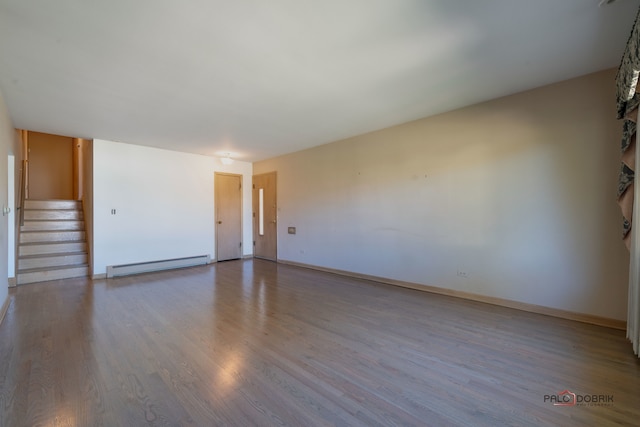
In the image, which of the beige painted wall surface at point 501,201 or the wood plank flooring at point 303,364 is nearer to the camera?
the wood plank flooring at point 303,364

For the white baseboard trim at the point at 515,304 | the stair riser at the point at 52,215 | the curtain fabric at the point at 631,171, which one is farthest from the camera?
the stair riser at the point at 52,215

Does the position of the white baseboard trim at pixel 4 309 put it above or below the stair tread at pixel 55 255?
below

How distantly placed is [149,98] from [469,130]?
→ 4.12 m

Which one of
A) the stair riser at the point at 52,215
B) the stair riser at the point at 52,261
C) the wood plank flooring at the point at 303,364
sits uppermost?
the stair riser at the point at 52,215

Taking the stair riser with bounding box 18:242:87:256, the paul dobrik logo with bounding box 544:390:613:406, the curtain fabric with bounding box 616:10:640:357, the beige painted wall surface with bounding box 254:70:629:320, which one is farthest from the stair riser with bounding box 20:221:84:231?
the curtain fabric with bounding box 616:10:640:357

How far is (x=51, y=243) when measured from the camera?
5.17 meters

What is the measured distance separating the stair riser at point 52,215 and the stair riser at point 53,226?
5.9 inches

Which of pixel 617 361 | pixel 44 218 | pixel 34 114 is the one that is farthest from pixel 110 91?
pixel 617 361

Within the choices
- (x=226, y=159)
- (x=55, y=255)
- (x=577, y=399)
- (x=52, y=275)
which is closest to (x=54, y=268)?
(x=52, y=275)

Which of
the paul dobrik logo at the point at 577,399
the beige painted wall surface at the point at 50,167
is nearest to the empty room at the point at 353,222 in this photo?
the paul dobrik logo at the point at 577,399

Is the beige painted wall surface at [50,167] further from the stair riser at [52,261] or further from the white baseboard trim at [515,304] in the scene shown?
the white baseboard trim at [515,304]

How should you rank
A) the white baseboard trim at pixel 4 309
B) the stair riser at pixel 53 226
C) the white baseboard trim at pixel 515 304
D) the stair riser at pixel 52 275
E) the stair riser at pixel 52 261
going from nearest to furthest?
1. the white baseboard trim at pixel 515 304
2. the white baseboard trim at pixel 4 309
3. the stair riser at pixel 52 275
4. the stair riser at pixel 52 261
5. the stair riser at pixel 53 226

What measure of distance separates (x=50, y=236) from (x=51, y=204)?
101 cm

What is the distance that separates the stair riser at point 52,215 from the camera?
549cm
